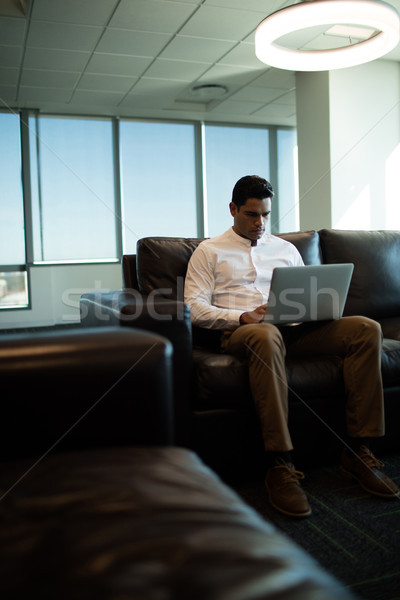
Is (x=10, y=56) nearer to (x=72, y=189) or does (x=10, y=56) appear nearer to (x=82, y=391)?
(x=72, y=189)

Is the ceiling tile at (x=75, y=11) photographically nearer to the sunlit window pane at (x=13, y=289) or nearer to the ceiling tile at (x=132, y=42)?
the ceiling tile at (x=132, y=42)

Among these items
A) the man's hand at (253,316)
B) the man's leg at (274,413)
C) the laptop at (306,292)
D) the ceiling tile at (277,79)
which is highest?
the ceiling tile at (277,79)

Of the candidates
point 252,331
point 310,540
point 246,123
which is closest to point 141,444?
point 310,540

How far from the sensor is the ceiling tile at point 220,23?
12.3 feet

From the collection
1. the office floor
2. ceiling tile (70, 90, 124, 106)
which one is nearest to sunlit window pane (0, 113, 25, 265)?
ceiling tile (70, 90, 124, 106)

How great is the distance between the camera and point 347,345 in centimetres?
174

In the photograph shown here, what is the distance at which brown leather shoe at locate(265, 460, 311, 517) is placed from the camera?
1.45 m

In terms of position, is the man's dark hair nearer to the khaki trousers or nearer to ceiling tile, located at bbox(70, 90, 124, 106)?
the khaki trousers

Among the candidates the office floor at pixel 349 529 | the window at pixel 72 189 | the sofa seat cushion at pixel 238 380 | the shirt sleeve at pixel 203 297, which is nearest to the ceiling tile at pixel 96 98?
the window at pixel 72 189

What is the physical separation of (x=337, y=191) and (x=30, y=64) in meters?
3.02

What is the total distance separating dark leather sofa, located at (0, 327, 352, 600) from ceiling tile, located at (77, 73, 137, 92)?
15.4 ft

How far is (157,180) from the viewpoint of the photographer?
6430 millimetres

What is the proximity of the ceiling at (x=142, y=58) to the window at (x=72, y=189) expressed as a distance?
26 cm

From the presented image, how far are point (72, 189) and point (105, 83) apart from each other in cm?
143
